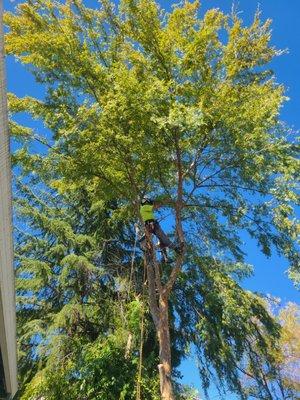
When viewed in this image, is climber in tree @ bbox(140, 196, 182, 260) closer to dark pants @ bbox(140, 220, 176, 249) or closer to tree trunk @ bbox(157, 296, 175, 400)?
dark pants @ bbox(140, 220, 176, 249)

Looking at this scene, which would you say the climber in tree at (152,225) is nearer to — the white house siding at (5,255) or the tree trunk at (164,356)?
the tree trunk at (164,356)

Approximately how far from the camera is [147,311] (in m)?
13.0

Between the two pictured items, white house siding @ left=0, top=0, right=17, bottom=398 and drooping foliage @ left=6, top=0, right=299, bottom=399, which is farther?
drooping foliage @ left=6, top=0, right=299, bottom=399

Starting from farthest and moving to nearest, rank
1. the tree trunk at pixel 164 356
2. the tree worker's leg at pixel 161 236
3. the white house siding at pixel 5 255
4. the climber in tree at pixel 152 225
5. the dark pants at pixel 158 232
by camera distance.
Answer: the tree worker's leg at pixel 161 236, the dark pants at pixel 158 232, the climber in tree at pixel 152 225, the tree trunk at pixel 164 356, the white house siding at pixel 5 255

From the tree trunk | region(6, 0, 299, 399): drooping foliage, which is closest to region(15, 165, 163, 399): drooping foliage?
region(6, 0, 299, 399): drooping foliage

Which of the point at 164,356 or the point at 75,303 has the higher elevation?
the point at 75,303

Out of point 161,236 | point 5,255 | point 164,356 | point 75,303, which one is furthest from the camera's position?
point 75,303

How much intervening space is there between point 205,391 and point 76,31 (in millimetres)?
9309

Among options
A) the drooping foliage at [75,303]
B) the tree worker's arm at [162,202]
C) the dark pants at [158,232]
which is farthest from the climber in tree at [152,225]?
the drooping foliage at [75,303]

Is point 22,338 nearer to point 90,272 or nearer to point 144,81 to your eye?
point 90,272

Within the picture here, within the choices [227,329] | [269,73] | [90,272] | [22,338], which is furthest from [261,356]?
[269,73]

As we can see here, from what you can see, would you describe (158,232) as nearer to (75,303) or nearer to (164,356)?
(164,356)

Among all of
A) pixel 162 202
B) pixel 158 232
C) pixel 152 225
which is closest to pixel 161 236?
pixel 158 232

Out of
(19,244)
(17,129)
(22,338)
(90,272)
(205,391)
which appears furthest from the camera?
(19,244)
